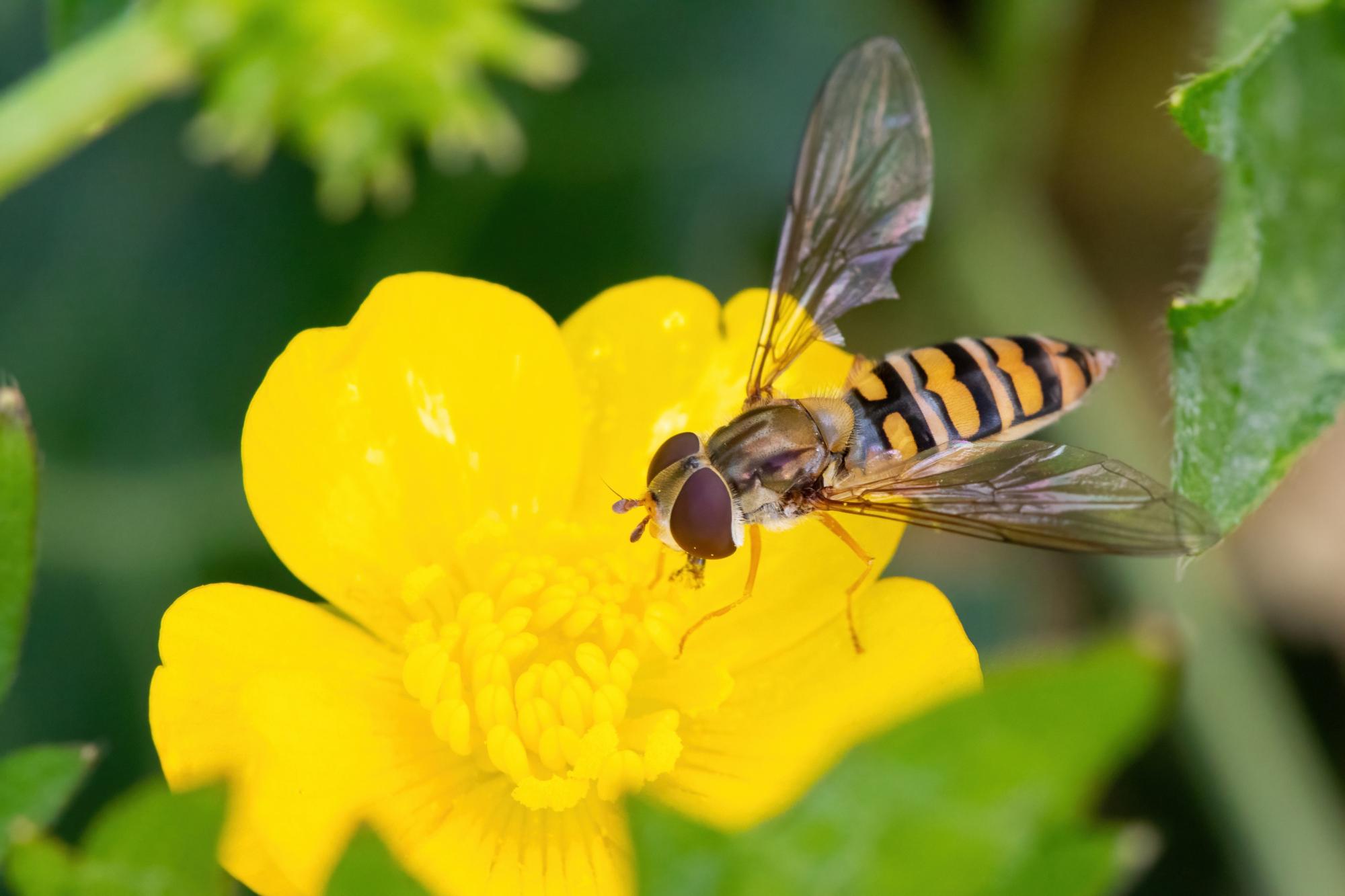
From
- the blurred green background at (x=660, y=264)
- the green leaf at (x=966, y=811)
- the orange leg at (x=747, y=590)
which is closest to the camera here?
the green leaf at (x=966, y=811)

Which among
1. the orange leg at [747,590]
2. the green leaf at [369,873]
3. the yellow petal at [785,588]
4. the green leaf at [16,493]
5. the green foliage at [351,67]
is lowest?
the yellow petal at [785,588]

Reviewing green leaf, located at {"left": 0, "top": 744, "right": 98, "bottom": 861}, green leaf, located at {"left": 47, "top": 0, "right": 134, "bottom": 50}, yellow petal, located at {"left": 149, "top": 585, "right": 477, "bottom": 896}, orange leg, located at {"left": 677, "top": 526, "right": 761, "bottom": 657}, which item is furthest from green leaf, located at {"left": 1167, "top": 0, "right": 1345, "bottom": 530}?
green leaf, located at {"left": 47, "top": 0, "right": 134, "bottom": 50}

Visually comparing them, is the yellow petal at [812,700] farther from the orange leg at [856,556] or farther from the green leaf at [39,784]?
the green leaf at [39,784]

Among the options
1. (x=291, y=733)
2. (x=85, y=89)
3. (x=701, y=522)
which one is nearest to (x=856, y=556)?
(x=701, y=522)

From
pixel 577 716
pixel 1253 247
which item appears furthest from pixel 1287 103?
pixel 577 716

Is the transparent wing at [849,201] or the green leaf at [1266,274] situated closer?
the green leaf at [1266,274]

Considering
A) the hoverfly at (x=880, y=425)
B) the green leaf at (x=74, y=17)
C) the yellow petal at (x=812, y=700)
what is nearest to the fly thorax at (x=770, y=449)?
the hoverfly at (x=880, y=425)
